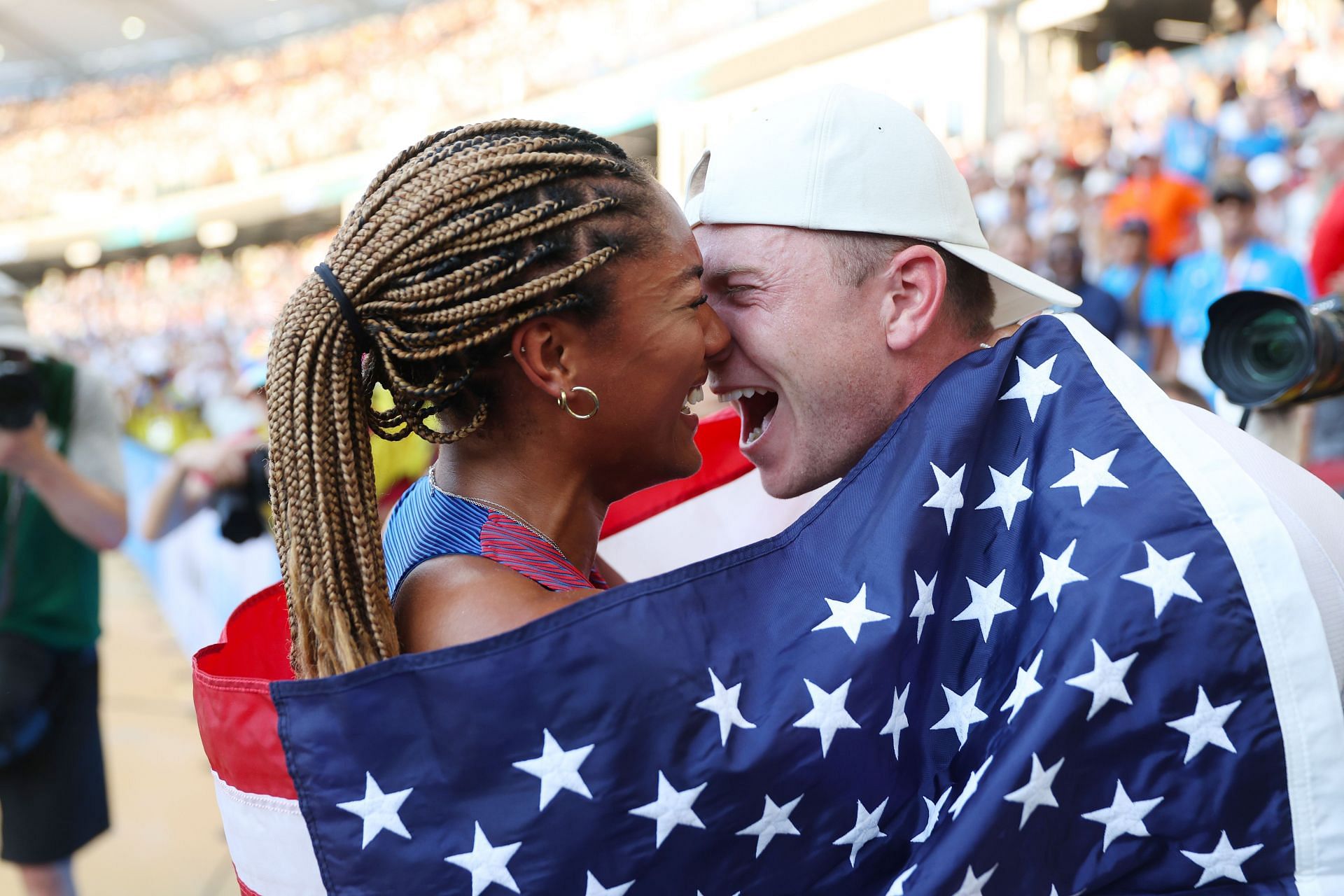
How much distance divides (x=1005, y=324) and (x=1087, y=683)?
98cm

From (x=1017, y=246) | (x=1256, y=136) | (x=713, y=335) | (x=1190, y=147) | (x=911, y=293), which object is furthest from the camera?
(x=1190, y=147)

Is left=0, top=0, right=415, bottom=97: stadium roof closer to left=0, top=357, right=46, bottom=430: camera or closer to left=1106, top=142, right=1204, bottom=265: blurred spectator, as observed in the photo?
left=1106, top=142, right=1204, bottom=265: blurred spectator

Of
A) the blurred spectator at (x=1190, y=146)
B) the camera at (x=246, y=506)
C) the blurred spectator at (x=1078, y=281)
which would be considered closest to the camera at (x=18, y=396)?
the camera at (x=246, y=506)

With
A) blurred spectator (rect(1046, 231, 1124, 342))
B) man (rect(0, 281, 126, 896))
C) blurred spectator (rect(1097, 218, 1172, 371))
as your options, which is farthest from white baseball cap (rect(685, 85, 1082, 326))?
blurred spectator (rect(1097, 218, 1172, 371))

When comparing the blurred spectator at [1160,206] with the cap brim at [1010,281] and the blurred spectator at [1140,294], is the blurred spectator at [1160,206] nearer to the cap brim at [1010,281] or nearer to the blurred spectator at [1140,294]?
the blurred spectator at [1140,294]

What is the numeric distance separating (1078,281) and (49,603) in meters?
5.05

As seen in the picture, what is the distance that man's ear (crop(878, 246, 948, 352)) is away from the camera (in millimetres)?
1744

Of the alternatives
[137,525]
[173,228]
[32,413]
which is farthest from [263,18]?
[32,413]

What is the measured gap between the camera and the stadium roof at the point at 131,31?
28.3 m

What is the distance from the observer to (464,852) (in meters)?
1.17

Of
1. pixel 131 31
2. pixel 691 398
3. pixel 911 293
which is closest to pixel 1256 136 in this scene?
pixel 911 293

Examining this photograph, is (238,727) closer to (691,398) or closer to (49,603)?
(691,398)

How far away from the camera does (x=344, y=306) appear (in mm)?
1346

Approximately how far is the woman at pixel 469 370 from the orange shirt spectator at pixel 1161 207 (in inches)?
239
